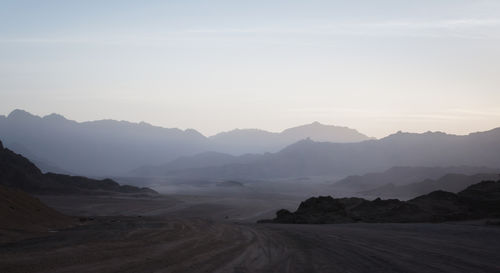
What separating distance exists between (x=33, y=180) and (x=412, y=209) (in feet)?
228

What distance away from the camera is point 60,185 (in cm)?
8794

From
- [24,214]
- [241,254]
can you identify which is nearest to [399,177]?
[24,214]

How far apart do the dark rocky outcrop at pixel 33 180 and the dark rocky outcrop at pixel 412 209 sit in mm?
57390

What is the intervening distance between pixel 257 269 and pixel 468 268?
446 centimetres

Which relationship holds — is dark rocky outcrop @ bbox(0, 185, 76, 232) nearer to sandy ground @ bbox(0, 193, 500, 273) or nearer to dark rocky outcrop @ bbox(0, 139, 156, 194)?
sandy ground @ bbox(0, 193, 500, 273)

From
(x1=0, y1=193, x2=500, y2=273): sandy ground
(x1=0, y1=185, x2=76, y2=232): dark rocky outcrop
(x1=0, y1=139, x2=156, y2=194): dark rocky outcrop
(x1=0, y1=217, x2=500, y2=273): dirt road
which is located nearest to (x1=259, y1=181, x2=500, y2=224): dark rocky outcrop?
(x1=0, y1=193, x2=500, y2=273): sandy ground

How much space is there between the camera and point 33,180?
275ft

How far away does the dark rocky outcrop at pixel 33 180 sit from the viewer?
8025 centimetres

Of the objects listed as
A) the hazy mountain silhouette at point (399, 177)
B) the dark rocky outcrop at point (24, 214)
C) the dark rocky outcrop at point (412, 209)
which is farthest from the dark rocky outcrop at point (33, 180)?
the hazy mountain silhouette at point (399, 177)

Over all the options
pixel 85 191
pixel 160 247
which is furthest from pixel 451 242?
pixel 85 191

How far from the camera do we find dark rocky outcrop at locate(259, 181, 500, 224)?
98.2 ft

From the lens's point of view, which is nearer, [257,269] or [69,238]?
[257,269]

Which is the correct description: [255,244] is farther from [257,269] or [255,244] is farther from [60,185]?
[60,185]

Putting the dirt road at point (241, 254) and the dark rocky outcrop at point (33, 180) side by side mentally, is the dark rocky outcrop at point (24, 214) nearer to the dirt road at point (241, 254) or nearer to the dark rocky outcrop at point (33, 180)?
the dirt road at point (241, 254)
